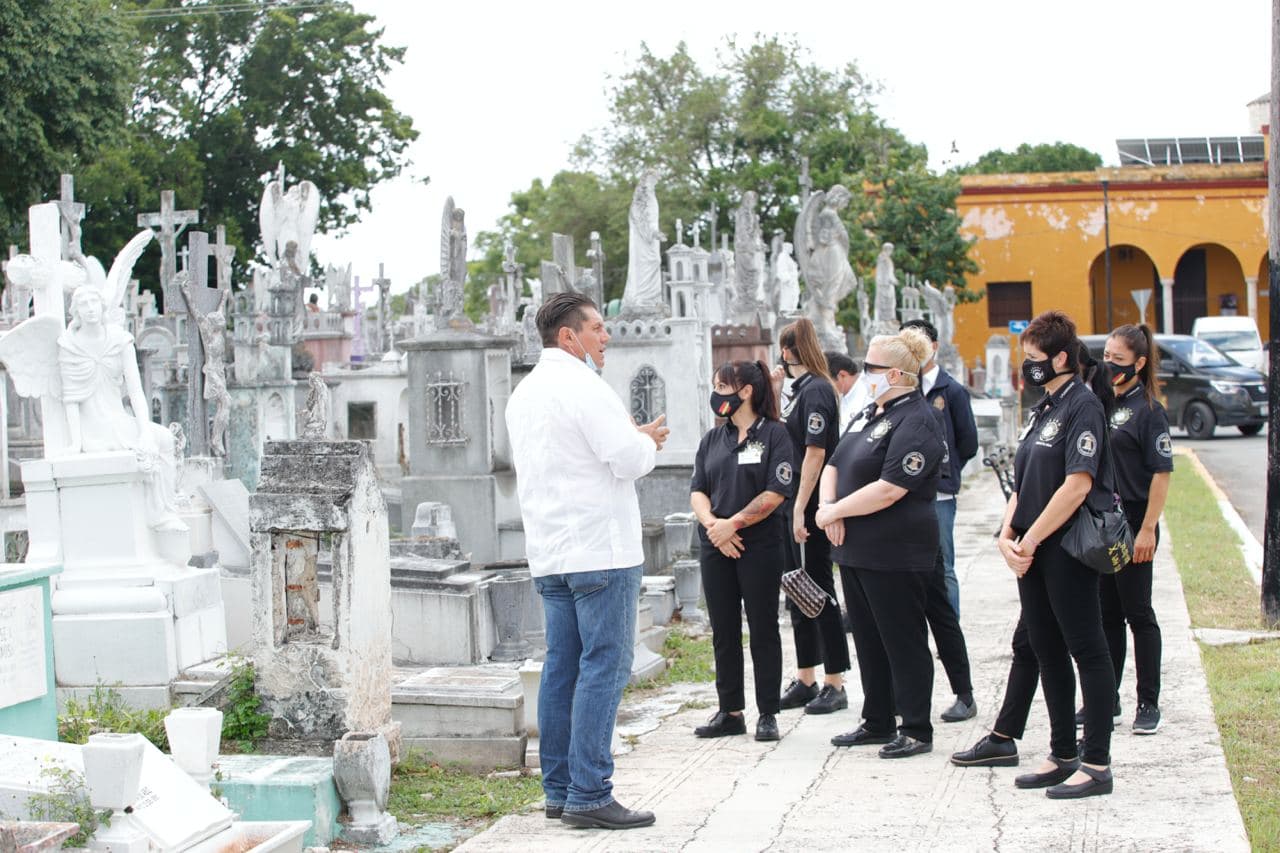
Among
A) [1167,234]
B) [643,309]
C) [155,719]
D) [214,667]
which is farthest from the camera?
[1167,234]

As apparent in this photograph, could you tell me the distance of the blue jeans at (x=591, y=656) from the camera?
5.30 m

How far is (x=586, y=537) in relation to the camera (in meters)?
5.28

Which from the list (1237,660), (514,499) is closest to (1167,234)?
(514,499)

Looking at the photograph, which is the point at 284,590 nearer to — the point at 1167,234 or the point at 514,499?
the point at 514,499

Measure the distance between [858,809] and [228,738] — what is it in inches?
101

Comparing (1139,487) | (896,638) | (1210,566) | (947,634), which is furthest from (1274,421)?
(896,638)

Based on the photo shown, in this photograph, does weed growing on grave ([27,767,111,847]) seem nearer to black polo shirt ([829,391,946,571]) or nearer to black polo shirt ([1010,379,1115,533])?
black polo shirt ([829,391,946,571])

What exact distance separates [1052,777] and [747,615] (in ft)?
5.20

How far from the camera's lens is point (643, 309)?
1742 cm

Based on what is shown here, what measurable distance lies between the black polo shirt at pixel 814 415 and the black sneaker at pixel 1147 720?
5.77 feet

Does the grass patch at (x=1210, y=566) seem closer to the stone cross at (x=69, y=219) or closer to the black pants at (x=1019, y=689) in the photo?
the black pants at (x=1019, y=689)

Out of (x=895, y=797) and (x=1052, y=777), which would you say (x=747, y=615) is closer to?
(x=895, y=797)

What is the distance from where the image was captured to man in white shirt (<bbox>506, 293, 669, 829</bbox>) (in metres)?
5.28

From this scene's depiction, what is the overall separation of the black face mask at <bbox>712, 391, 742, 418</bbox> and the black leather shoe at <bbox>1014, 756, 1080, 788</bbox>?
6.84 ft
